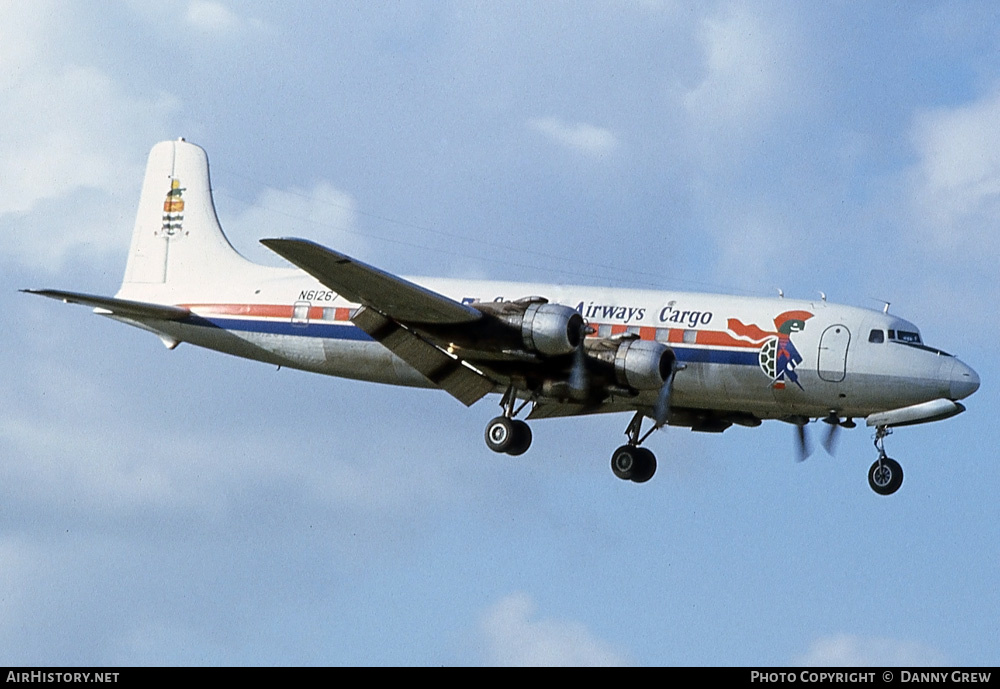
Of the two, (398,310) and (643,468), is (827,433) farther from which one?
(398,310)

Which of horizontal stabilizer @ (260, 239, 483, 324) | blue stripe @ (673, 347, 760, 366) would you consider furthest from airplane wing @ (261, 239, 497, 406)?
blue stripe @ (673, 347, 760, 366)

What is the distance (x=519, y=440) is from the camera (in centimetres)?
3106

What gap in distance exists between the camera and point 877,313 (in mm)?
30422

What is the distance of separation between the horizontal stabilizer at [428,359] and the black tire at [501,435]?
1.24 m

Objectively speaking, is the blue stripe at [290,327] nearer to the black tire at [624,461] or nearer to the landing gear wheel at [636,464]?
the black tire at [624,461]

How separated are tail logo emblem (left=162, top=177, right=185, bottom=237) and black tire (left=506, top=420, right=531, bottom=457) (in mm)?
10604

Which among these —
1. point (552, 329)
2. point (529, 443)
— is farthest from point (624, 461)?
point (552, 329)

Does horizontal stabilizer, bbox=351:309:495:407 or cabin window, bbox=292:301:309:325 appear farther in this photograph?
cabin window, bbox=292:301:309:325

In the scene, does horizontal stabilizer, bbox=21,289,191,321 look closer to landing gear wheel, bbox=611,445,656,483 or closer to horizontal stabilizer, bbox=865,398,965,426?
landing gear wheel, bbox=611,445,656,483

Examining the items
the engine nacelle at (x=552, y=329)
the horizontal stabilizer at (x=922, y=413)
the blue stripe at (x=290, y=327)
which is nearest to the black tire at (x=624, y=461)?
the engine nacelle at (x=552, y=329)

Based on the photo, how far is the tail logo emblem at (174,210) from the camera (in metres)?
37.4

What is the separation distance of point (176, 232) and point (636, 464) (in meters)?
12.1

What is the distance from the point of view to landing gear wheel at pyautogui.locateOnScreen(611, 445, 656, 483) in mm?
32875
